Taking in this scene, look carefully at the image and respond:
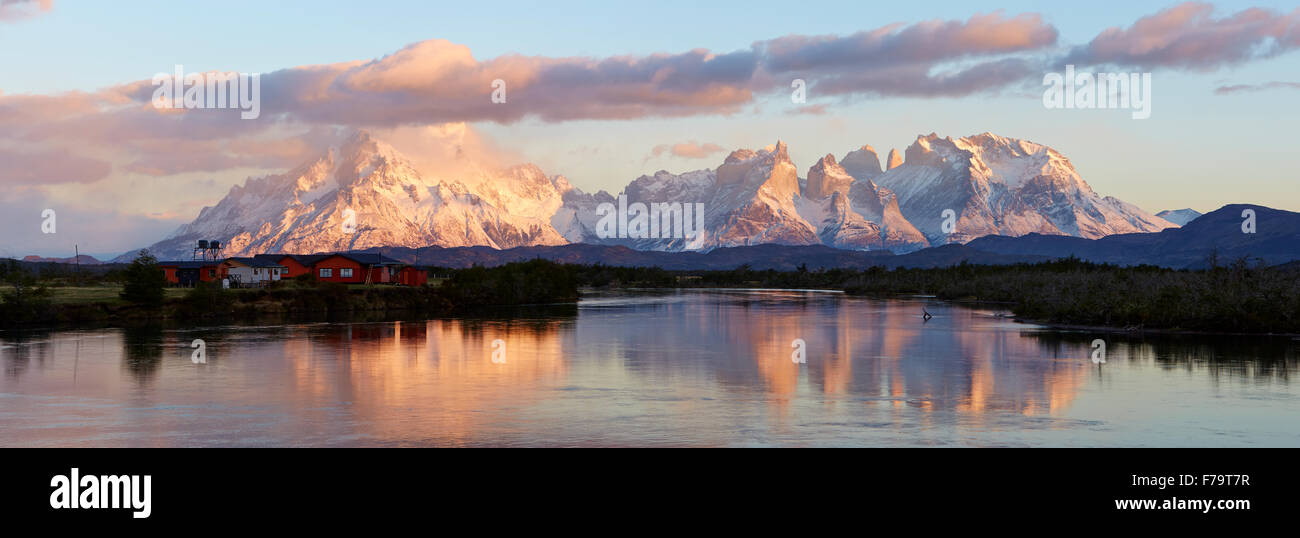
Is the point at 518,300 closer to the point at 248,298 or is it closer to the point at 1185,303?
the point at 248,298

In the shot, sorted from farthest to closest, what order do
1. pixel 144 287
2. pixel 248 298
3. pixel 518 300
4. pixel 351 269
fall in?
1. pixel 518 300
2. pixel 351 269
3. pixel 248 298
4. pixel 144 287

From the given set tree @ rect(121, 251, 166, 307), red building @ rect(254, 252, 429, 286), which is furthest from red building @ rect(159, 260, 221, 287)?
tree @ rect(121, 251, 166, 307)

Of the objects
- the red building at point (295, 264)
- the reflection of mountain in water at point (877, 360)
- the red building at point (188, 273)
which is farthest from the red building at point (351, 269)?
→ the reflection of mountain in water at point (877, 360)

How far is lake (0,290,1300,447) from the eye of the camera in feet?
98.3

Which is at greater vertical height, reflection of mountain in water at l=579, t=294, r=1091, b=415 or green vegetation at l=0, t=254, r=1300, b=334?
green vegetation at l=0, t=254, r=1300, b=334

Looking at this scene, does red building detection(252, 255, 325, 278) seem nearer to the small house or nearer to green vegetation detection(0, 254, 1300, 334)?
the small house

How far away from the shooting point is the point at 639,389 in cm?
4088

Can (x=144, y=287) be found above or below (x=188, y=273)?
below

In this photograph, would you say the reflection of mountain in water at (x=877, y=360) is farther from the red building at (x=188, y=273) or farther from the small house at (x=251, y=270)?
the red building at (x=188, y=273)

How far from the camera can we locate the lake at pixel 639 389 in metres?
30.0

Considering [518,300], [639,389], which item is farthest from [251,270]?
[639,389]
